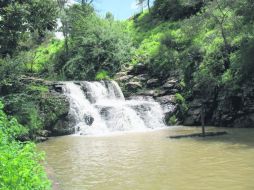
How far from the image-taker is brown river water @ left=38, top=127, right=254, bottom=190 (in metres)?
11.7

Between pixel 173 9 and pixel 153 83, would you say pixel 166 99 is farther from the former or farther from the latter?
pixel 173 9

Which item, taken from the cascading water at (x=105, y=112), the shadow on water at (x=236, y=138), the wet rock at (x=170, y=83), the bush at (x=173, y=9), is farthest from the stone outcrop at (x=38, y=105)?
the bush at (x=173, y=9)

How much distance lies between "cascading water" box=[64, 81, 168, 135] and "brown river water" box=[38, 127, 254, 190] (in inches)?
203

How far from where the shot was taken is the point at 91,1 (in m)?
50.4

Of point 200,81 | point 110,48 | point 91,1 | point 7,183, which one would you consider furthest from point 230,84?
point 91,1

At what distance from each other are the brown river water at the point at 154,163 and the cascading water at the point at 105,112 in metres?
5.15

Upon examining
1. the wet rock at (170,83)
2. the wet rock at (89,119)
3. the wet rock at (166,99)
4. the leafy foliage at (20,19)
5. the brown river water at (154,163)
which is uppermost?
the leafy foliage at (20,19)

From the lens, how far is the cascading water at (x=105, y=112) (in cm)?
2741

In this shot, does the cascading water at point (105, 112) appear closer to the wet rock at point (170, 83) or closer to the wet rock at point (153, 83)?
the wet rock at point (170, 83)

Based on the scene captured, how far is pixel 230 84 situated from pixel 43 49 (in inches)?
A: 1202

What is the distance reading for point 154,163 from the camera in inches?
575

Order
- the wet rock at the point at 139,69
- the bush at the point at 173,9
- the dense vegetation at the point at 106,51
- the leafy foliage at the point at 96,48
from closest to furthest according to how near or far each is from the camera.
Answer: the dense vegetation at the point at 106,51
the wet rock at the point at 139,69
the leafy foliage at the point at 96,48
the bush at the point at 173,9

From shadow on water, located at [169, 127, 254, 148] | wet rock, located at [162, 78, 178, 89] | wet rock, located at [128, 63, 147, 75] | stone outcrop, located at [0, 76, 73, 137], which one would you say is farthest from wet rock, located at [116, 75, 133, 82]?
shadow on water, located at [169, 127, 254, 148]

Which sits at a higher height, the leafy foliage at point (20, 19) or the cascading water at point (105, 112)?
the leafy foliage at point (20, 19)
